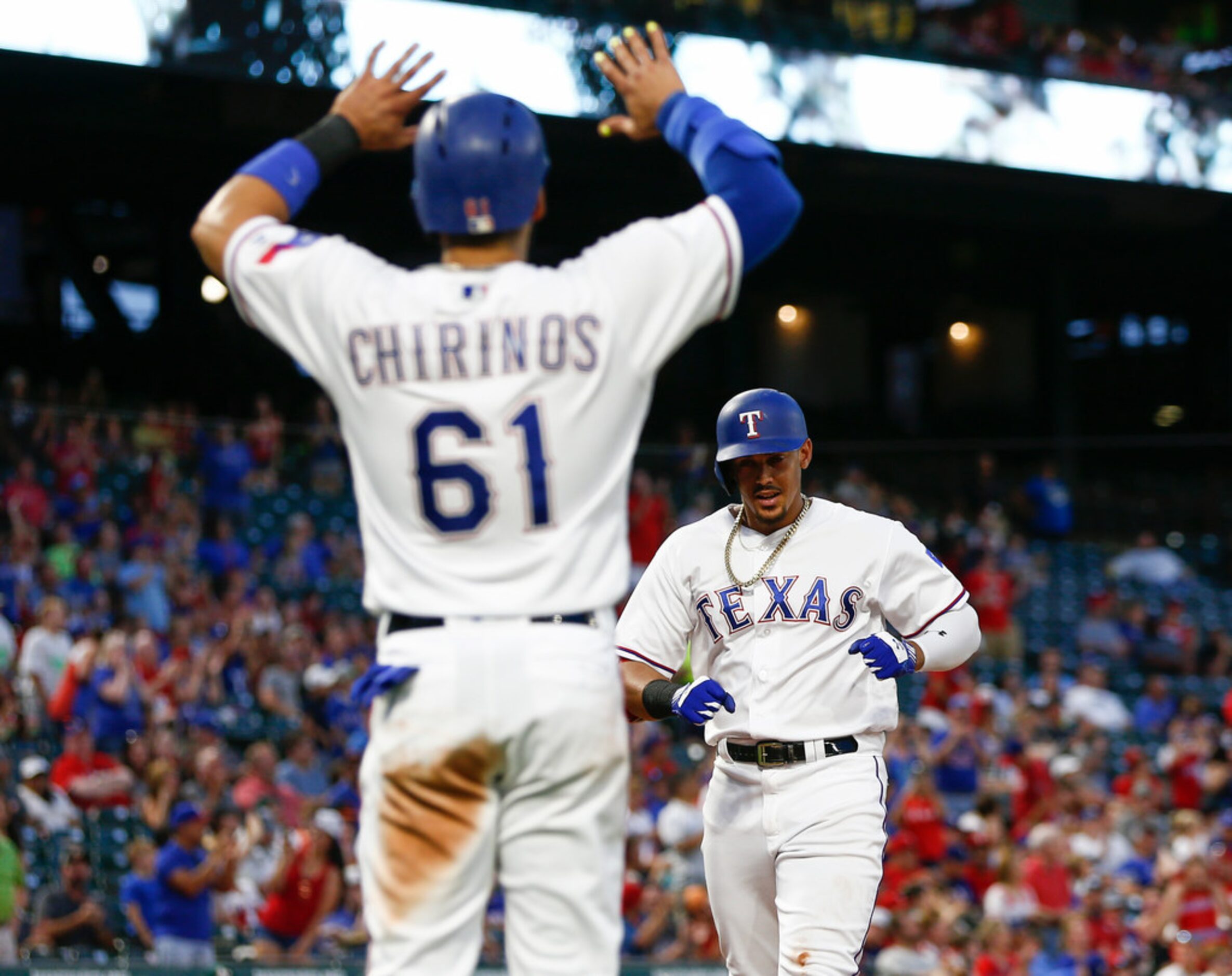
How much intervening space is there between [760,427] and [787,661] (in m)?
0.72

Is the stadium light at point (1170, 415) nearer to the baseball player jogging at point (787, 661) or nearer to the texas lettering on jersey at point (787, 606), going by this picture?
the baseball player jogging at point (787, 661)

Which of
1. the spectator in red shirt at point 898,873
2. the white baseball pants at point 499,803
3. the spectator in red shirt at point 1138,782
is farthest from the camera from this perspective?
the spectator in red shirt at point 1138,782

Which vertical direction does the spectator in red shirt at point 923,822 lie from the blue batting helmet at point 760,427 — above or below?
below

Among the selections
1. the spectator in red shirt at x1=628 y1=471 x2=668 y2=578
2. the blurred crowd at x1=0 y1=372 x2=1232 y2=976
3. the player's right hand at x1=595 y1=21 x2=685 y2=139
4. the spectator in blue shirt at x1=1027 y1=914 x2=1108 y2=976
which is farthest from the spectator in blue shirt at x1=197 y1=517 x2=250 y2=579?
the player's right hand at x1=595 y1=21 x2=685 y2=139

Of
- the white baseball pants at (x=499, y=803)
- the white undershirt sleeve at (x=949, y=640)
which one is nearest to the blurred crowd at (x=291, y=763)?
the white undershirt sleeve at (x=949, y=640)

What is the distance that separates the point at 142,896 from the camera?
1023 centimetres

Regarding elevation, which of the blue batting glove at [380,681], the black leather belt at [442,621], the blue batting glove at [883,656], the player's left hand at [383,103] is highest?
the player's left hand at [383,103]

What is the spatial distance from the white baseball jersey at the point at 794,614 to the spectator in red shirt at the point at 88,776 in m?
6.75

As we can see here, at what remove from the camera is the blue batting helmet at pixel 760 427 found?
5.37m

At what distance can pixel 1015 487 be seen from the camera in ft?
73.1

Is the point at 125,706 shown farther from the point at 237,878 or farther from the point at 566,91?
the point at 566,91

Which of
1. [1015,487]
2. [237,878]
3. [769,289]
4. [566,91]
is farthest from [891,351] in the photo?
[237,878]

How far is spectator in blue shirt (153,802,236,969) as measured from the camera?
10.1 meters

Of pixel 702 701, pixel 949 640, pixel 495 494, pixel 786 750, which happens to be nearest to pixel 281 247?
pixel 495 494
